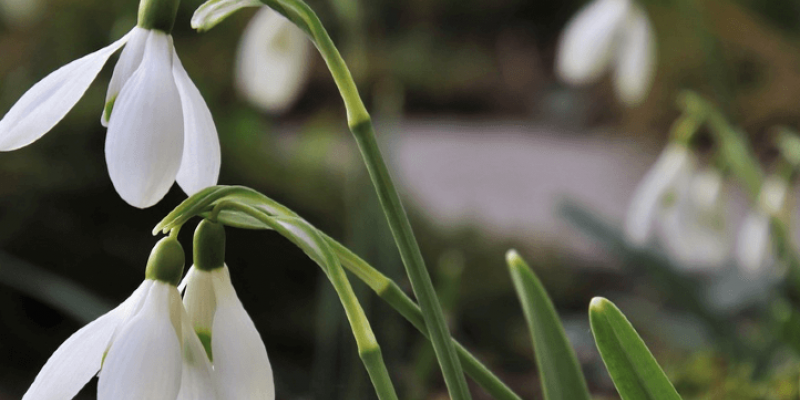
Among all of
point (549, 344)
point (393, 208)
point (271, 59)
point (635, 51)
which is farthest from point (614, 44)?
point (393, 208)

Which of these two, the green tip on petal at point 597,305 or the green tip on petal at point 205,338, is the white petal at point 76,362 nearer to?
the green tip on petal at point 205,338

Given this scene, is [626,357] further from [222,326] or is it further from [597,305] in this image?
[222,326]

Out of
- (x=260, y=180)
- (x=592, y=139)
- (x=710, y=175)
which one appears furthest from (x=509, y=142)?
(x=710, y=175)

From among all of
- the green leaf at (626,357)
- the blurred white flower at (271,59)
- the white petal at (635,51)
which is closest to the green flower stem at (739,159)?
the white petal at (635,51)

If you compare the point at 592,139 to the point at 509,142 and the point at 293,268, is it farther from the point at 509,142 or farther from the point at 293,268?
the point at 293,268

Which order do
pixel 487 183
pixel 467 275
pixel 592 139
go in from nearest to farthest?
pixel 467 275
pixel 487 183
pixel 592 139

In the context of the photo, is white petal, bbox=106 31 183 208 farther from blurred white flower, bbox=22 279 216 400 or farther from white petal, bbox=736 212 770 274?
white petal, bbox=736 212 770 274
